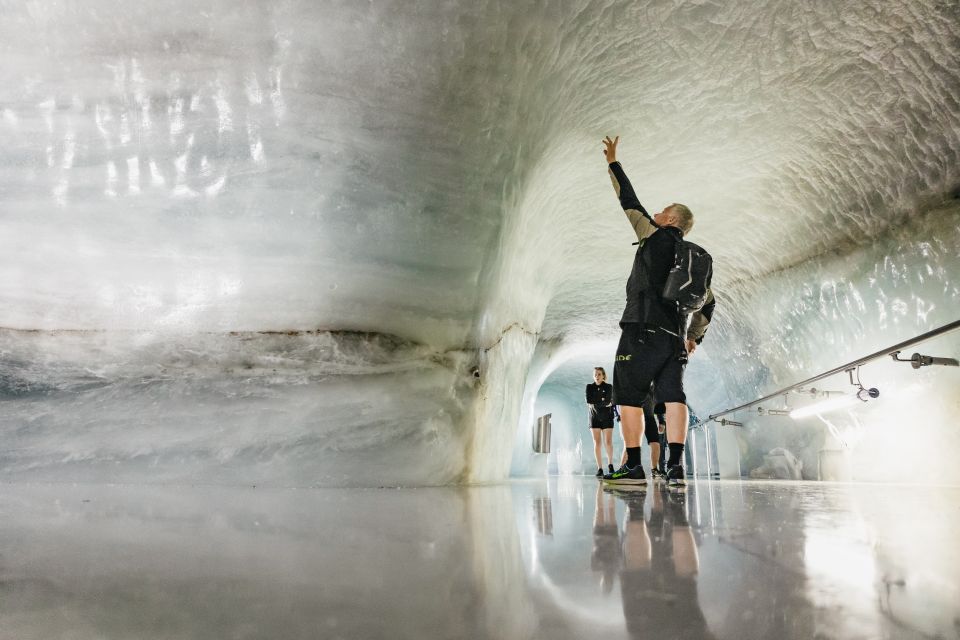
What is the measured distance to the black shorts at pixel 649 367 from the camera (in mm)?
3043

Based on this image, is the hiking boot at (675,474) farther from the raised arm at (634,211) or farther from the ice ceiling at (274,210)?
the raised arm at (634,211)

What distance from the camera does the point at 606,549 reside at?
2.90 ft

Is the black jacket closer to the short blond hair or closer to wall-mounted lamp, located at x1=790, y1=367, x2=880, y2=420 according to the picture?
the short blond hair

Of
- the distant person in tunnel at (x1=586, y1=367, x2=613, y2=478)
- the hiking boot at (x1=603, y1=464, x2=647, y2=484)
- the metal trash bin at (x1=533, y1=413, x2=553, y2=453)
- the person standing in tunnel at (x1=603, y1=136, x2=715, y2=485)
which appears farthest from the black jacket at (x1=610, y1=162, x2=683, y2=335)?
the metal trash bin at (x1=533, y1=413, x2=553, y2=453)

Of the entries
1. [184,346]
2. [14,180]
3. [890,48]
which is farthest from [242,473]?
[890,48]

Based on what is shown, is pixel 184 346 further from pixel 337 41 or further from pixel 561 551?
pixel 561 551

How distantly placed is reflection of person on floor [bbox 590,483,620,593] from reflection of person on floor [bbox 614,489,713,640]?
0.5 inches

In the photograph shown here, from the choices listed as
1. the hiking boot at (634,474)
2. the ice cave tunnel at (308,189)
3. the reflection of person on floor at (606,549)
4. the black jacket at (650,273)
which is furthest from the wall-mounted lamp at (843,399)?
the reflection of person on floor at (606,549)

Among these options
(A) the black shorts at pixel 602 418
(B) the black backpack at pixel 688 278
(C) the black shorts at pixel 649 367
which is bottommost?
(C) the black shorts at pixel 649 367

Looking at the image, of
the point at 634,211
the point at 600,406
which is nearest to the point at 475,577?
the point at 634,211

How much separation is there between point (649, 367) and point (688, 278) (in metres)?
0.47

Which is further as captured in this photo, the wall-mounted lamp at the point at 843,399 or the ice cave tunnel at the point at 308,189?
the wall-mounted lamp at the point at 843,399

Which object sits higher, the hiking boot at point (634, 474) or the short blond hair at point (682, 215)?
the short blond hair at point (682, 215)

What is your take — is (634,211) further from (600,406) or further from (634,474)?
(600,406)
